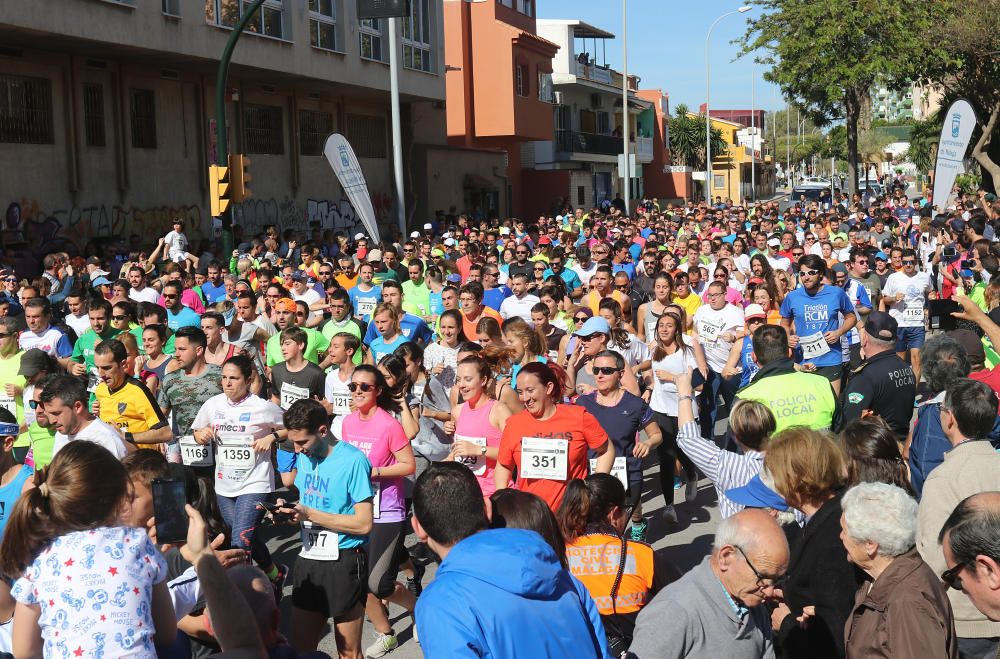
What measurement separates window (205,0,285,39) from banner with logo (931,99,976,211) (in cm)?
1359

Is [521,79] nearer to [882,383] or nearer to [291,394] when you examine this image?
[291,394]

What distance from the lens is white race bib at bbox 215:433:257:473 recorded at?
6.98m

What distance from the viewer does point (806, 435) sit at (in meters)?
4.83

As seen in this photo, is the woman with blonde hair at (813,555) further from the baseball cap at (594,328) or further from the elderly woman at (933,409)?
the baseball cap at (594,328)

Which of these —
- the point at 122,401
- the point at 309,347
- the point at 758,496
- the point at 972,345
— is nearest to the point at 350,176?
the point at 309,347

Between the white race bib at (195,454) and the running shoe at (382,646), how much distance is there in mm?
1837

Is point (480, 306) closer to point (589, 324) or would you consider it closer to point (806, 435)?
point (589, 324)

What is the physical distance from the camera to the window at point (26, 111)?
62.7 ft

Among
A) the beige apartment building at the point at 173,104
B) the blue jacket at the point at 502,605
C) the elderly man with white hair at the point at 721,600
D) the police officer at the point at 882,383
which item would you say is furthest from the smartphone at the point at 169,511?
the beige apartment building at the point at 173,104

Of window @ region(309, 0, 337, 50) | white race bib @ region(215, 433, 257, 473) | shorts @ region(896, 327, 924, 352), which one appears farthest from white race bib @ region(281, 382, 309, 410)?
window @ region(309, 0, 337, 50)

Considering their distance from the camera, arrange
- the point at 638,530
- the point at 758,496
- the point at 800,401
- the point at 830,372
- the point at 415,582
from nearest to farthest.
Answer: the point at 758,496 < the point at 800,401 < the point at 415,582 < the point at 638,530 < the point at 830,372

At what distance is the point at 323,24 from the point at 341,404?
20.0 metres

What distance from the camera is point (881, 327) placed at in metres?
7.58

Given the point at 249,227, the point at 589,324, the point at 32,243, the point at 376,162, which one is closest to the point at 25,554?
the point at 589,324
